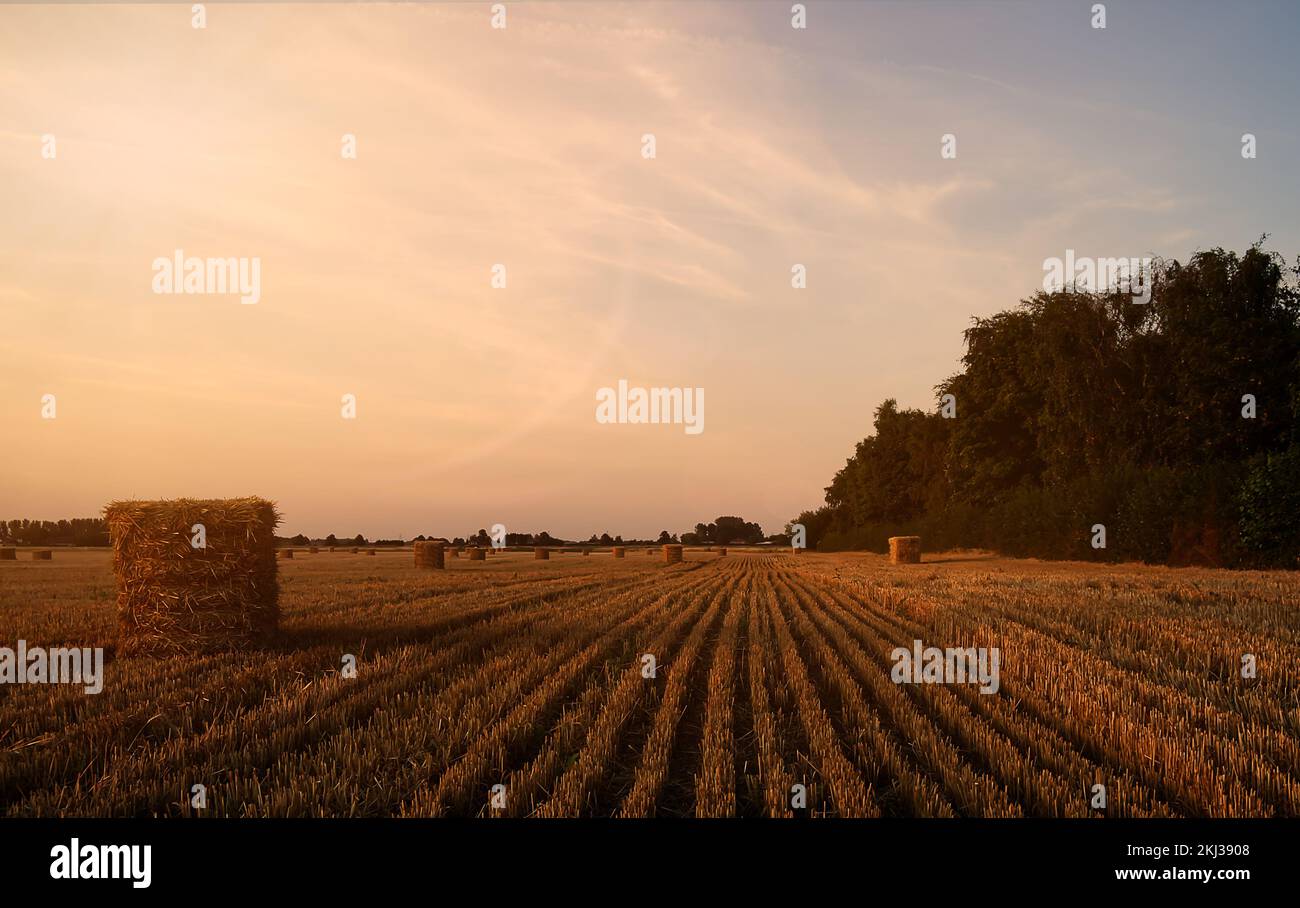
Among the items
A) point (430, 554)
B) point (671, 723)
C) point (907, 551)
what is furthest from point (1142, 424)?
point (671, 723)

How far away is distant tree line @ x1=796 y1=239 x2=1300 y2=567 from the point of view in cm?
2869

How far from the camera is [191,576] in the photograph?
1142cm

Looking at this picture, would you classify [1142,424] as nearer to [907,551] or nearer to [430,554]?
[907,551]

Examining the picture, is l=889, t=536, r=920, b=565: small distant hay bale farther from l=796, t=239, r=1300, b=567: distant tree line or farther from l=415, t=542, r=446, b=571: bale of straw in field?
l=415, t=542, r=446, b=571: bale of straw in field

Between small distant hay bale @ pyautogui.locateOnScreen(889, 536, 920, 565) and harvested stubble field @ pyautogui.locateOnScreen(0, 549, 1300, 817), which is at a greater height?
harvested stubble field @ pyautogui.locateOnScreen(0, 549, 1300, 817)

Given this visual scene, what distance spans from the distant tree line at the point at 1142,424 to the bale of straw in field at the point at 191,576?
29.4 metres

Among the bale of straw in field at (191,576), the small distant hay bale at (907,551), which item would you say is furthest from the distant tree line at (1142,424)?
the bale of straw in field at (191,576)

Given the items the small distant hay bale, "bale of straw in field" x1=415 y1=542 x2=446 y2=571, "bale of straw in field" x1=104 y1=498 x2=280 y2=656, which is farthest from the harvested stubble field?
the small distant hay bale

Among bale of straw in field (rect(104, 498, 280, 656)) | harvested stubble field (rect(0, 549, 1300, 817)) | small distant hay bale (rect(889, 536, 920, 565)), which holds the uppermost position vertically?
bale of straw in field (rect(104, 498, 280, 656))

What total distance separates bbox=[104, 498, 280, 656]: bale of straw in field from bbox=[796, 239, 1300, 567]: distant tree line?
2945 centimetres

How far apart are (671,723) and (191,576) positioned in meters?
8.18

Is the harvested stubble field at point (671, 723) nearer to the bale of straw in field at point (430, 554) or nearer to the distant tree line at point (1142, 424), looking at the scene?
the distant tree line at point (1142, 424)
